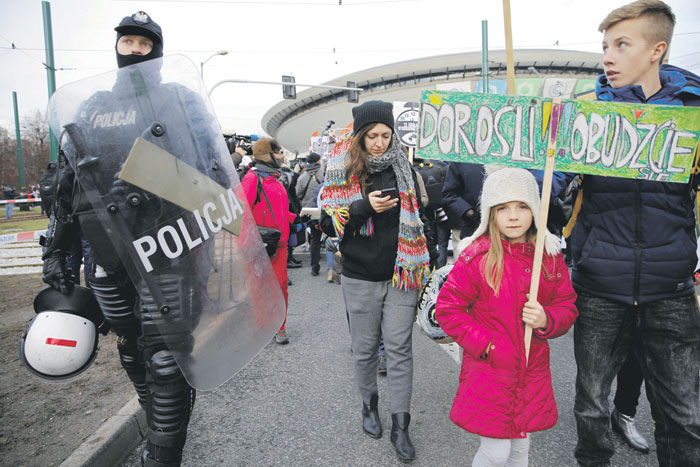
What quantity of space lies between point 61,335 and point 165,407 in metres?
0.55

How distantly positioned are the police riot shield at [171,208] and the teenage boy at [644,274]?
1.52m

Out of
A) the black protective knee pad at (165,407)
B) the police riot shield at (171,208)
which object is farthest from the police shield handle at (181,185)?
the black protective knee pad at (165,407)

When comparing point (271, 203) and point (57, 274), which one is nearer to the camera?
point (57, 274)

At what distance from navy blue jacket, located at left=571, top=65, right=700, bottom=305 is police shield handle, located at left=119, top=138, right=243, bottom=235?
163 cm

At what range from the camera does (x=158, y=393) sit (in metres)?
1.79

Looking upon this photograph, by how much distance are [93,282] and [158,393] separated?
0.58m

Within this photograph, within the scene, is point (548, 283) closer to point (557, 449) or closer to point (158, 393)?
point (557, 449)

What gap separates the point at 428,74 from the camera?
49.2 m

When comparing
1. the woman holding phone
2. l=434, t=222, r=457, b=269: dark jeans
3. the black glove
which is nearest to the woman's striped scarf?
the woman holding phone

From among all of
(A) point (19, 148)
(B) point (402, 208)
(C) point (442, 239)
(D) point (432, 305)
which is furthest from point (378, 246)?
(A) point (19, 148)

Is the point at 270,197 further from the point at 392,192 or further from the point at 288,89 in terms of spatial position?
the point at 288,89

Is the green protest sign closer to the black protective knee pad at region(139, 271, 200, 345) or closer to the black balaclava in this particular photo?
the black protective knee pad at region(139, 271, 200, 345)

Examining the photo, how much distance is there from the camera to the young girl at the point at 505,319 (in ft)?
5.58

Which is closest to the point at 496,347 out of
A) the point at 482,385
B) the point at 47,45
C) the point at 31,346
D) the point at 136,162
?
the point at 482,385
